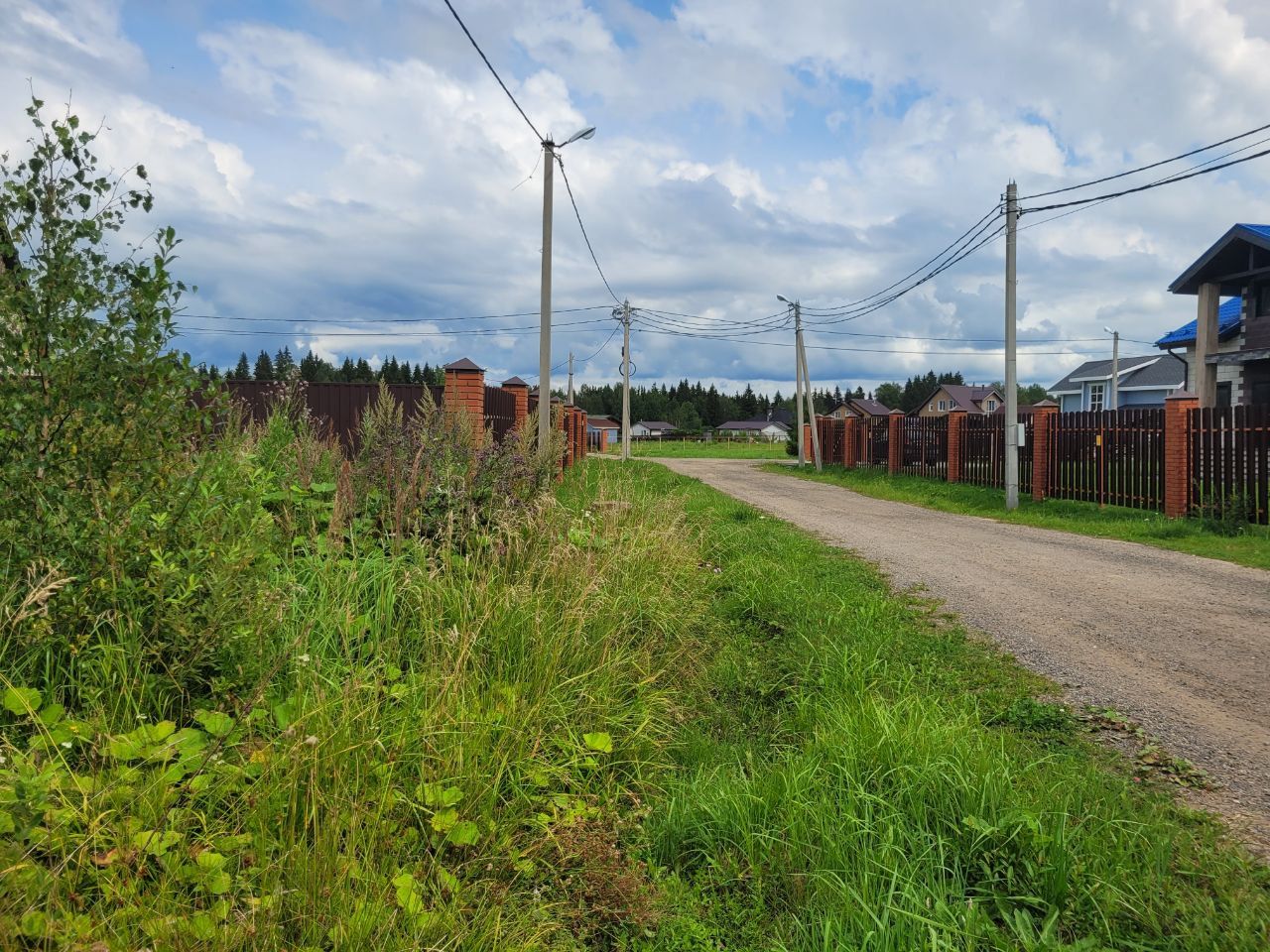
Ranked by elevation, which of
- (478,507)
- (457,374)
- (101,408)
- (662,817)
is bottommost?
(662,817)

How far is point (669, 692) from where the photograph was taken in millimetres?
4109

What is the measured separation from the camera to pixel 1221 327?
2152 centimetres

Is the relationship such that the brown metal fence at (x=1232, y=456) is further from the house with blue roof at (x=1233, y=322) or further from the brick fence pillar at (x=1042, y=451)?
the house with blue roof at (x=1233, y=322)

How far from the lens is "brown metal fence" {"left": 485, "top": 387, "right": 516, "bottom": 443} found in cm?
1309

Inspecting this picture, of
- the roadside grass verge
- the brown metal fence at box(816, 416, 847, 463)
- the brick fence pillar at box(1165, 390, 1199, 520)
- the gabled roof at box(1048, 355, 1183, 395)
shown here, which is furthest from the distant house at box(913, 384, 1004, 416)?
the roadside grass verge

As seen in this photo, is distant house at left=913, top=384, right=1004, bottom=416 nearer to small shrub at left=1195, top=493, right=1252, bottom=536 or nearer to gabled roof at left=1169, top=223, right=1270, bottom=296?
gabled roof at left=1169, top=223, right=1270, bottom=296

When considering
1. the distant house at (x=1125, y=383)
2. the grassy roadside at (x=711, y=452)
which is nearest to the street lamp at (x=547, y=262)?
the grassy roadside at (x=711, y=452)

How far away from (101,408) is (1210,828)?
401 centimetres

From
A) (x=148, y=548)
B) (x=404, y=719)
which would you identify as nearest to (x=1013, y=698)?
(x=404, y=719)

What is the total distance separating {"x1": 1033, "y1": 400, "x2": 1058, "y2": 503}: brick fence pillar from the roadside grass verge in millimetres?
12613

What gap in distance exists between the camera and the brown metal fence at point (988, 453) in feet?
53.4

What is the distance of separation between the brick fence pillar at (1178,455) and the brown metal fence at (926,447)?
7.69 m

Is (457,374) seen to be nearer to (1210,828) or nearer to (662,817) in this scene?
(662,817)

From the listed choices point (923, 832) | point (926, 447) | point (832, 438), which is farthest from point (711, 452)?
point (923, 832)
